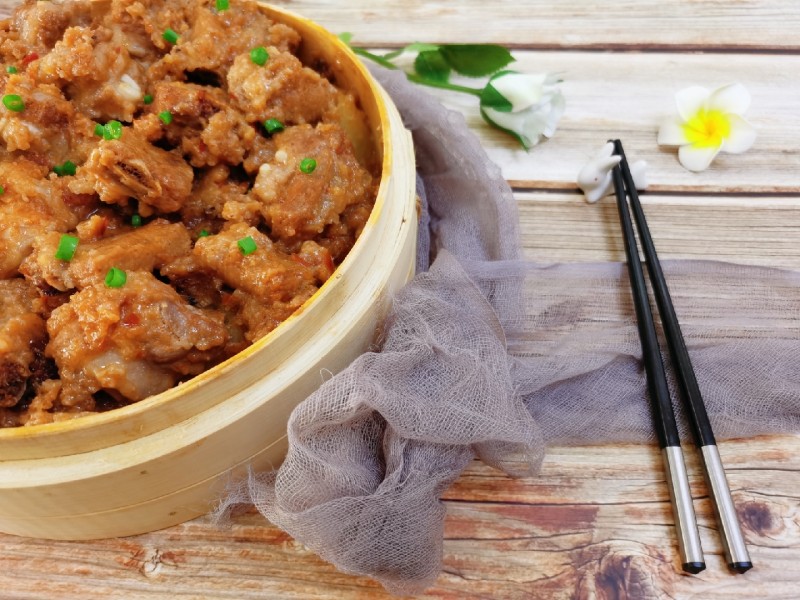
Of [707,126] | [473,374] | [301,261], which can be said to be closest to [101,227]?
[301,261]

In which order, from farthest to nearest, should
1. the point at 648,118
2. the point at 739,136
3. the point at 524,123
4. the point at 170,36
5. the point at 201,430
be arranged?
1. the point at 648,118
2. the point at 524,123
3. the point at 739,136
4. the point at 170,36
5. the point at 201,430

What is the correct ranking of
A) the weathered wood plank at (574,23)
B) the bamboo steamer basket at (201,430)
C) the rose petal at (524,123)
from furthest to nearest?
the weathered wood plank at (574,23), the rose petal at (524,123), the bamboo steamer basket at (201,430)

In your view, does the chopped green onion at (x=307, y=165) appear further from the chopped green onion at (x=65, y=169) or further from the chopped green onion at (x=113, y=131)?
the chopped green onion at (x=65, y=169)

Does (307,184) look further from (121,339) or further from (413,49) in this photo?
(413,49)

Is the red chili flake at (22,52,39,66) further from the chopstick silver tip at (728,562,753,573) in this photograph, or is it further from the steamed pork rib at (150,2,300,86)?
the chopstick silver tip at (728,562,753,573)

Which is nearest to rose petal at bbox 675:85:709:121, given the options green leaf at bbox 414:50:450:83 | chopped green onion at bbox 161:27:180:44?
green leaf at bbox 414:50:450:83

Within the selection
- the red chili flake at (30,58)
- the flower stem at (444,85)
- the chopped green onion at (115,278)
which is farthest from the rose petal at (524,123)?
the chopped green onion at (115,278)
